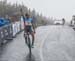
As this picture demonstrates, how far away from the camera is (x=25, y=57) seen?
42.1 feet

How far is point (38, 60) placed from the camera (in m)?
11.9

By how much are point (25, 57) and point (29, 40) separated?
2001 mm

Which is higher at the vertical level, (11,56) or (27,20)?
(27,20)

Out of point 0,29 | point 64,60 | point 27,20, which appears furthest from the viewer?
point 0,29

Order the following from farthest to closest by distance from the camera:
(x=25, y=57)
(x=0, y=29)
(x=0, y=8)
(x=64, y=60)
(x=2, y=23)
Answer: (x=0, y=8), (x=2, y=23), (x=0, y=29), (x=25, y=57), (x=64, y=60)

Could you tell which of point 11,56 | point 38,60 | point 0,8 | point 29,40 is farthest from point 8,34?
point 0,8

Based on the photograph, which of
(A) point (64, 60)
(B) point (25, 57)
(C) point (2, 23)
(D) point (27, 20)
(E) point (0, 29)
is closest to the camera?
(A) point (64, 60)

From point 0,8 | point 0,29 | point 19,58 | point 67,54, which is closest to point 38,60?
point 19,58

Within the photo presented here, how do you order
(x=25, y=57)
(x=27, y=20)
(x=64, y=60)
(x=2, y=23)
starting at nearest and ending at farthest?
(x=64, y=60) < (x=25, y=57) < (x=27, y=20) < (x=2, y=23)

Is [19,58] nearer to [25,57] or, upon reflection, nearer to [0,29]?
[25,57]

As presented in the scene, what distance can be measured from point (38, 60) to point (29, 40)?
2.91m

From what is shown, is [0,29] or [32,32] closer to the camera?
[32,32]

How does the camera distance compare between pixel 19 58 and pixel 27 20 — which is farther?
pixel 27 20

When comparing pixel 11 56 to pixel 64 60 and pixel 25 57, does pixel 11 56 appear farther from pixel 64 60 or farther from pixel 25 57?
pixel 64 60
